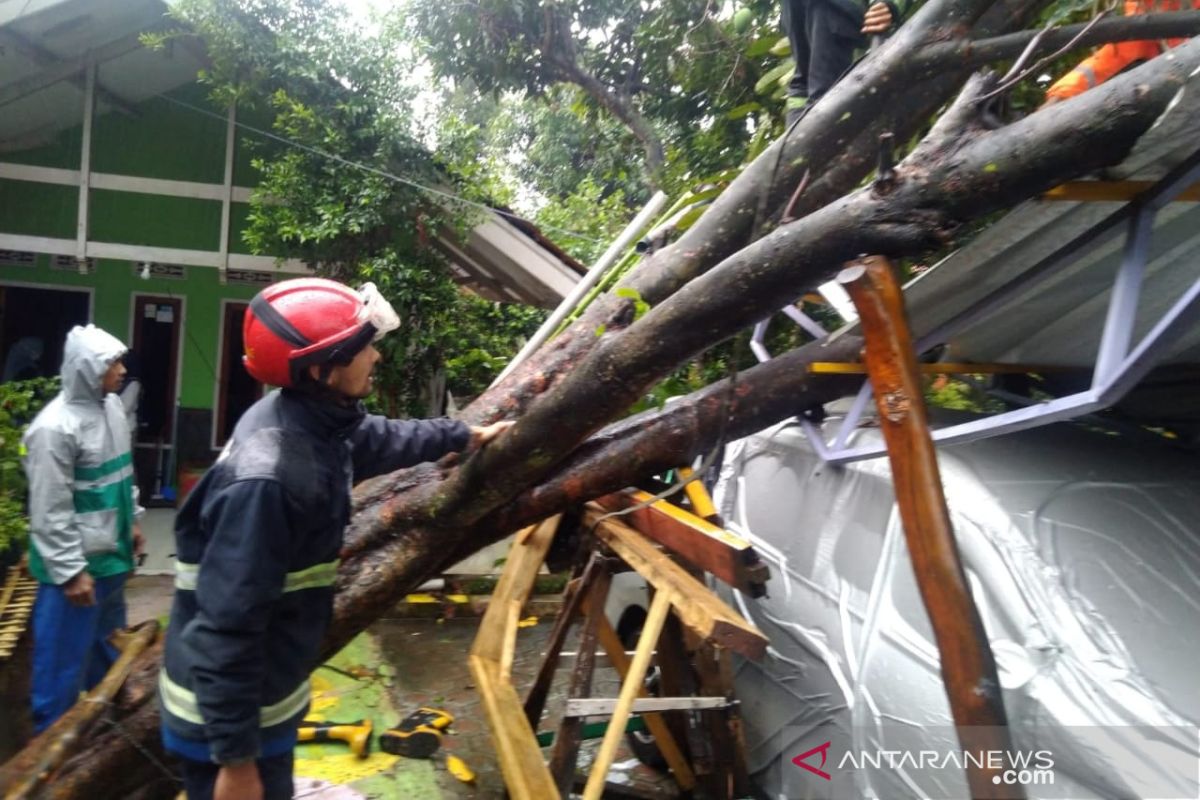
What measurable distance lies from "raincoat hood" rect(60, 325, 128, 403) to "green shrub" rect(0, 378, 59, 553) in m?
1.41

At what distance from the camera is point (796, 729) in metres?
2.99

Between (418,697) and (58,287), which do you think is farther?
(58,287)

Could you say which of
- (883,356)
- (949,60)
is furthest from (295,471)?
(949,60)

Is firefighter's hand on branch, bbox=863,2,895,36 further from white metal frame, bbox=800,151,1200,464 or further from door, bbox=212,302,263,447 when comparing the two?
door, bbox=212,302,263,447

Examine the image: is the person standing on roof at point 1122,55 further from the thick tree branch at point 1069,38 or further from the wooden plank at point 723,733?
the wooden plank at point 723,733

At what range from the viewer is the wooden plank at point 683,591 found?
2.47 meters

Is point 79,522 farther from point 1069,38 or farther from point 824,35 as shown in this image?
point 1069,38

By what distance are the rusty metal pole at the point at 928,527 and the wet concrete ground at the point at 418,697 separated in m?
2.46

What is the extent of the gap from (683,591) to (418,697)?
2.78 m

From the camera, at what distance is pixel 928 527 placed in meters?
1.84

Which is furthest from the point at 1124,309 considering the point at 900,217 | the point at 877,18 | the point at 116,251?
the point at 116,251

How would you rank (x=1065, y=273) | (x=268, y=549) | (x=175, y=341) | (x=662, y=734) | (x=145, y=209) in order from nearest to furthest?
(x=268, y=549), (x=1065, y=273), (x=662, y=734), (x=145, y=209), (x=175, y=341)

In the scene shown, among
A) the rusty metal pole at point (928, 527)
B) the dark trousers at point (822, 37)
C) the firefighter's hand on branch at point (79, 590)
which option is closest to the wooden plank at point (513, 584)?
the firefighter's hand on branch at point (79, 590)

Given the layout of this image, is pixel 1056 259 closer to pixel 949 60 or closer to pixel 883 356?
pixel 883 356
